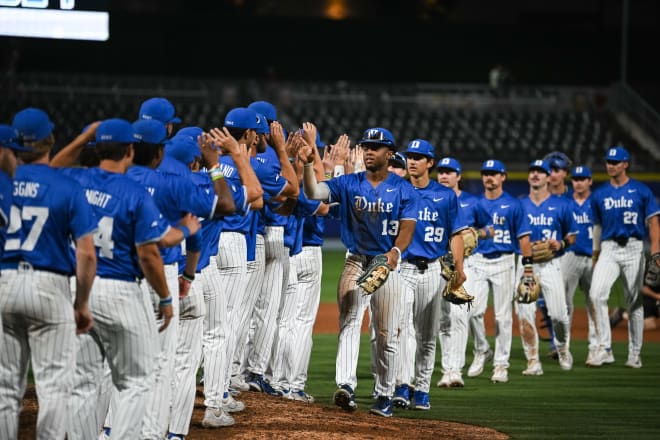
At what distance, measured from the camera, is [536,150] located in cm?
2970

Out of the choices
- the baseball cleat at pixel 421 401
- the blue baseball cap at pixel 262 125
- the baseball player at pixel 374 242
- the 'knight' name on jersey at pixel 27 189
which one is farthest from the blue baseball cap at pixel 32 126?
the baseball cleat at pixel 421 401

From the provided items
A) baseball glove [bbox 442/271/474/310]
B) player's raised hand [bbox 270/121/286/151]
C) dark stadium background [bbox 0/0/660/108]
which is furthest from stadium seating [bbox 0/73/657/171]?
player's raised hand [bbox 270/121/286/151]

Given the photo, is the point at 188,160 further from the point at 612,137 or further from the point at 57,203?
the point at 612,137

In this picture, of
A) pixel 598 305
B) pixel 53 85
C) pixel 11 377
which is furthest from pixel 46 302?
pixel 53 85

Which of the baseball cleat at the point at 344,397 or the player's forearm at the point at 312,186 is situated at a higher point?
the player's forearm at the point at 312,186

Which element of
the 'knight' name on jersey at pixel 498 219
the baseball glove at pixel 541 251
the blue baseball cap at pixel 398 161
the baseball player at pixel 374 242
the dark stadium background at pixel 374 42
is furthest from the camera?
the dark stadium background at pixel 374 42

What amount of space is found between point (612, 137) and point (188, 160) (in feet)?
86.2

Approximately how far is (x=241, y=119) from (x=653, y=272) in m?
6.38

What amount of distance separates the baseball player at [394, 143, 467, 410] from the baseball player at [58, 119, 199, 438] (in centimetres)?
349

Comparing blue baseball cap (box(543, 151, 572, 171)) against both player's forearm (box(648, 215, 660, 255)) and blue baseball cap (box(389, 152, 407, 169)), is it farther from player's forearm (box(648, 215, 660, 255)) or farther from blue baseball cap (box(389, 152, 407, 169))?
blue baseball cap (box(389, 152, 407, 169))

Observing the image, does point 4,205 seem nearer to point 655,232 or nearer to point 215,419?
point 215,419

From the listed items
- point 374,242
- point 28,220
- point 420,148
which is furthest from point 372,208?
point 28,220

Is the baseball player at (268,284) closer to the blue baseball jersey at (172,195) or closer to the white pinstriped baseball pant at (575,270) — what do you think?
the blue baseball jersey at (172,195)

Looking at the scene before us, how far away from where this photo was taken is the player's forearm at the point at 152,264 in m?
5.40
